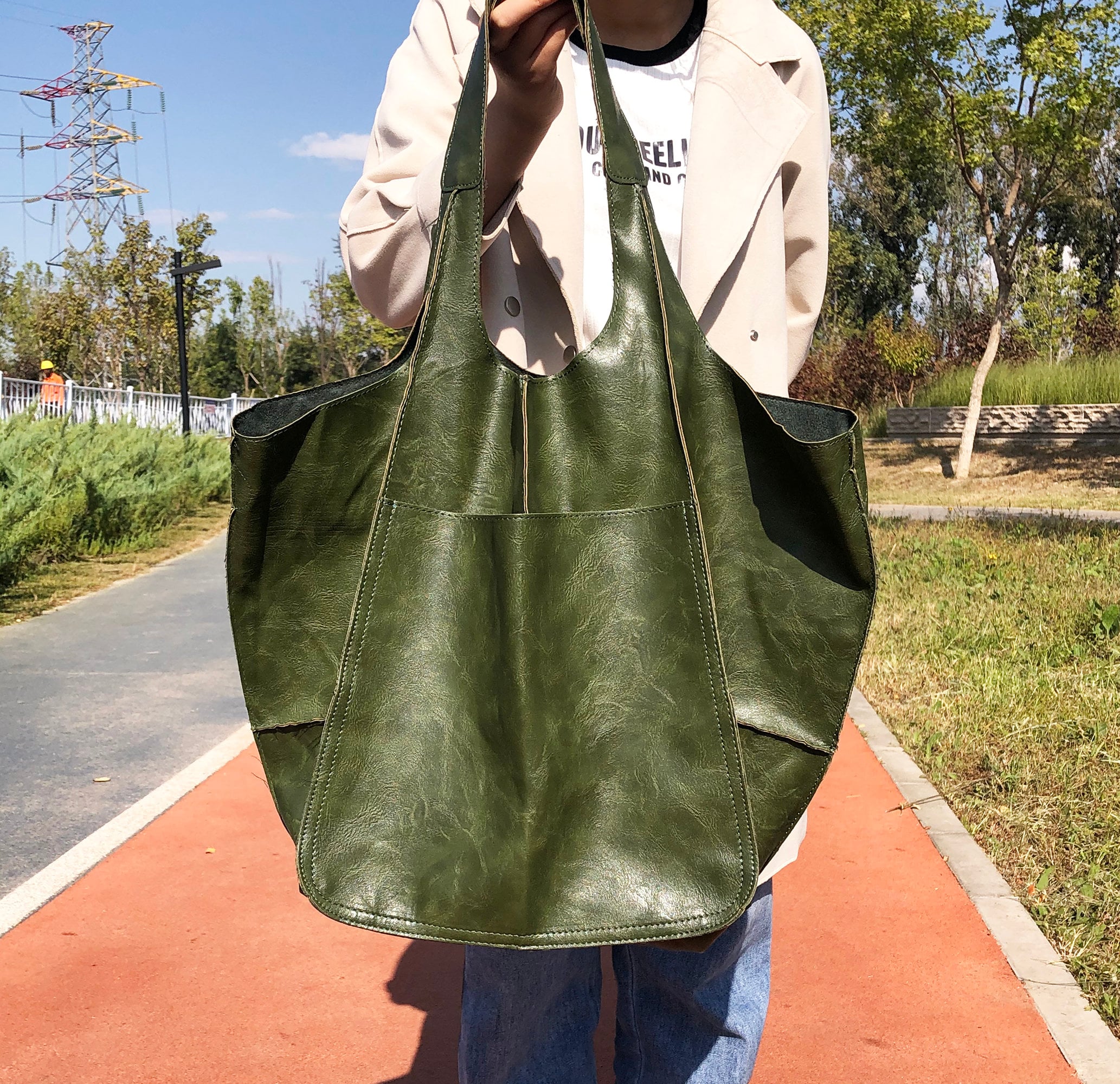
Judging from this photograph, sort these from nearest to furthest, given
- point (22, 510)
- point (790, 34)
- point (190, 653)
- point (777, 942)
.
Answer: point (790, 34) → point (777, 942) → point (190, 653) → point (22, 510)

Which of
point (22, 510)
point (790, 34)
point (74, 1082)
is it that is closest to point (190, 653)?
point (22, 510)

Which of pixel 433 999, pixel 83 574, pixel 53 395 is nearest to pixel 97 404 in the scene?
pixel 53 395

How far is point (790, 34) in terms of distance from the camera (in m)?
1.71

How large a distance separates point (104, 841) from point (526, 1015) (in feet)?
9.82

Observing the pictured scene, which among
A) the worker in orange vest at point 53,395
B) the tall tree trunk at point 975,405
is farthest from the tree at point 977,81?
the worker in orange vest at point 53,395

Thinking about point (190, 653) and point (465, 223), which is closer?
point (465, 223)

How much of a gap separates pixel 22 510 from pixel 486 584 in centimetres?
906

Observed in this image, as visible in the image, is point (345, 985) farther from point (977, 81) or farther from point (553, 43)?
point (977, 81)

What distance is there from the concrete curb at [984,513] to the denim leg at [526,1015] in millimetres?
11398

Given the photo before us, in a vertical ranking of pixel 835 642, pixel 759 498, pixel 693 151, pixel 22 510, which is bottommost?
pixel 22 510

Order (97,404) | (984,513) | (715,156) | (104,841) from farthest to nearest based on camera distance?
(97,404) → (984,513) → (104,841) → (715,156)

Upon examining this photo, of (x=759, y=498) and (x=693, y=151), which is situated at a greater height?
(x=693, y=151)

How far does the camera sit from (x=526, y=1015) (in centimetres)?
154

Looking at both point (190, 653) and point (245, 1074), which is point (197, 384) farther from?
point (245, 1074)
